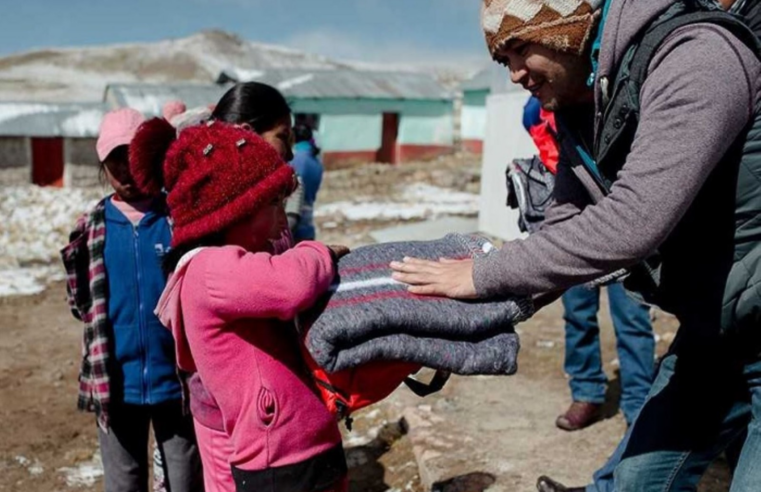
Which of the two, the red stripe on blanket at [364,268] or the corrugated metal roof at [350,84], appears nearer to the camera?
the red stripe on blanket at [364,268]

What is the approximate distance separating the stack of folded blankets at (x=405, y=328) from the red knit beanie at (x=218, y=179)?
12.2 inches

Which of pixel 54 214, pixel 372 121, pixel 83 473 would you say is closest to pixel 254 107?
pixel 83 473

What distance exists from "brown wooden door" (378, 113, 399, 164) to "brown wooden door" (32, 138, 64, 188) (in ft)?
40.1

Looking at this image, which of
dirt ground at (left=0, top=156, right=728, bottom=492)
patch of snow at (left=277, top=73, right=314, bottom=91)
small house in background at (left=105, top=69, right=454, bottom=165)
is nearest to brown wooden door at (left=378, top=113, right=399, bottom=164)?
small house in background at (left=105, top=69, right=454, bottom=165)

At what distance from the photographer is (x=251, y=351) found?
1.98m

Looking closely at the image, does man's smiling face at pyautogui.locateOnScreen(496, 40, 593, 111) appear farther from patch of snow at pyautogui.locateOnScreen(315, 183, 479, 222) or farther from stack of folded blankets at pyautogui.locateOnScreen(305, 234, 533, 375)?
patch of snow at pyautogui.locateOnScreen(315, 183, 479, 222)

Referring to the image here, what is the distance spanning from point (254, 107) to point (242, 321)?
1.36 m

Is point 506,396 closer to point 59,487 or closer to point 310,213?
point 310,213

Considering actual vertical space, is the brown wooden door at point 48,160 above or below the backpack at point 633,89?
below

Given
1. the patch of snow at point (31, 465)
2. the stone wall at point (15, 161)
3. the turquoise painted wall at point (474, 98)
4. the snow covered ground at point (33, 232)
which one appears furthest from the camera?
the turquoise painted wall at point (474, 98)

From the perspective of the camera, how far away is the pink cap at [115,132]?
9.81ft

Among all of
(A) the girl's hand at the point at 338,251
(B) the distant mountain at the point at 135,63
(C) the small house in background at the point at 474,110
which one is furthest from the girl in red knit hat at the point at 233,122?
(B) the distant mountain at the point at 135,63

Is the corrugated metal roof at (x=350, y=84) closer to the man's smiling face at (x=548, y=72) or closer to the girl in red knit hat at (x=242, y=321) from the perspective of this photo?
the girl in red knit hat at (x=242, y=321)

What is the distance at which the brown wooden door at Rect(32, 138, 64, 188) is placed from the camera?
70.6 feet
